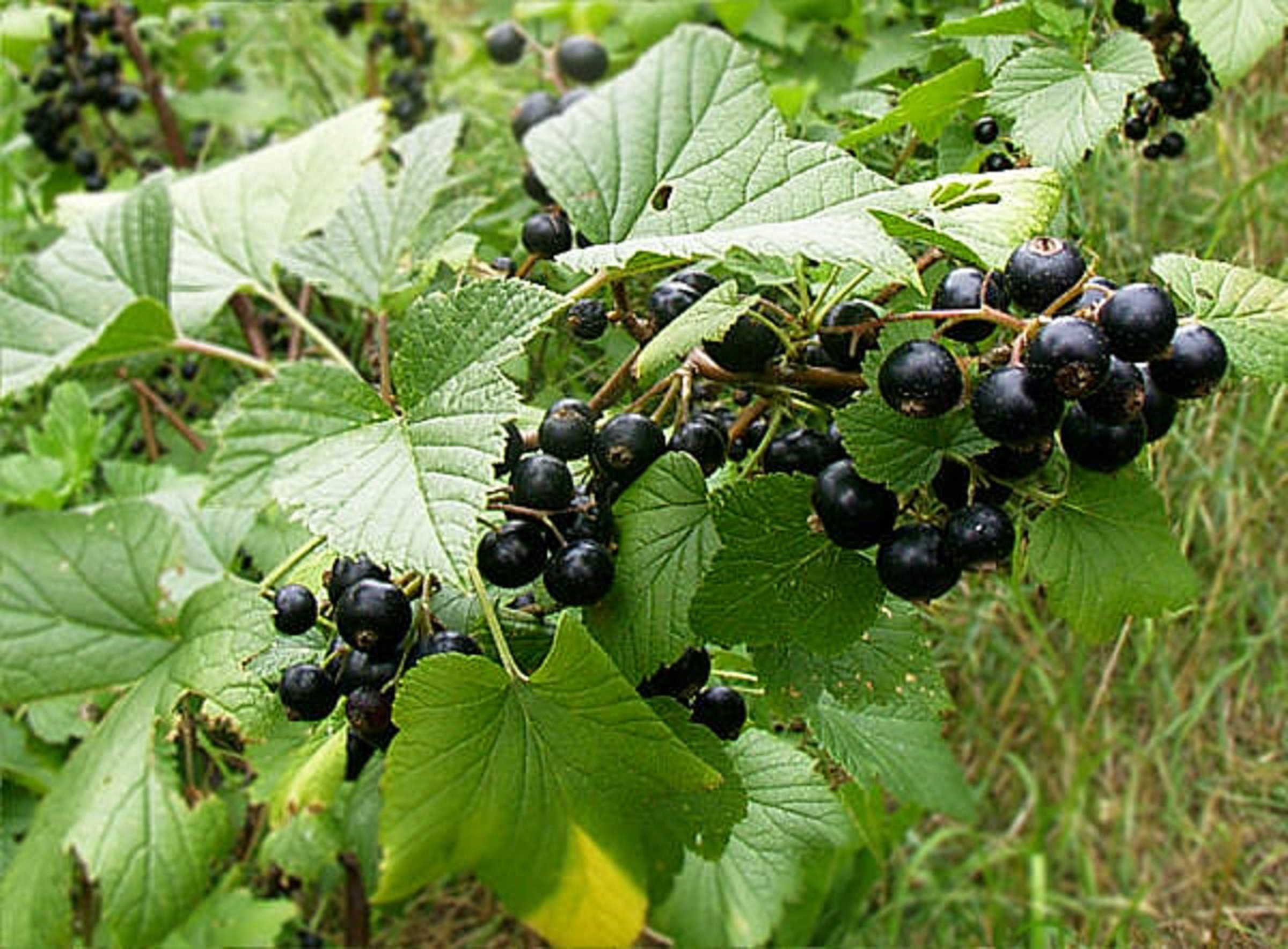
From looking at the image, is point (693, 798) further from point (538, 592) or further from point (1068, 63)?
point (1068, 63)

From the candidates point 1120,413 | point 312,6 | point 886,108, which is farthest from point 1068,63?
point 312,6

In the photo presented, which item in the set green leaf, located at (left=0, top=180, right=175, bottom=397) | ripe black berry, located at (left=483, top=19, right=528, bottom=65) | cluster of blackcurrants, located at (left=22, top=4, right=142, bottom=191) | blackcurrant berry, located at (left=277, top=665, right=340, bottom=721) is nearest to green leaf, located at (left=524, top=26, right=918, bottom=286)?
blackcurrant berry, located at (left=277, top=665, right=340, bottom=721)

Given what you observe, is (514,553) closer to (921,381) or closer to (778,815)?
(921,381)

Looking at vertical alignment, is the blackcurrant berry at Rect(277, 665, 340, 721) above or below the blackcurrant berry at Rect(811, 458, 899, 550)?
below

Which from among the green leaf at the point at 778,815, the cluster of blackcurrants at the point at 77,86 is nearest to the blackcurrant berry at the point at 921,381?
the green leaf at the point at 778,815

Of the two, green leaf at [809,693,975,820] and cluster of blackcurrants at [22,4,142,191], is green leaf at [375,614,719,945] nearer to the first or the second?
green leaf at [809,693,975,820]

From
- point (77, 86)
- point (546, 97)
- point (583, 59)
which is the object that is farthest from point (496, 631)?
point (77, 86)
